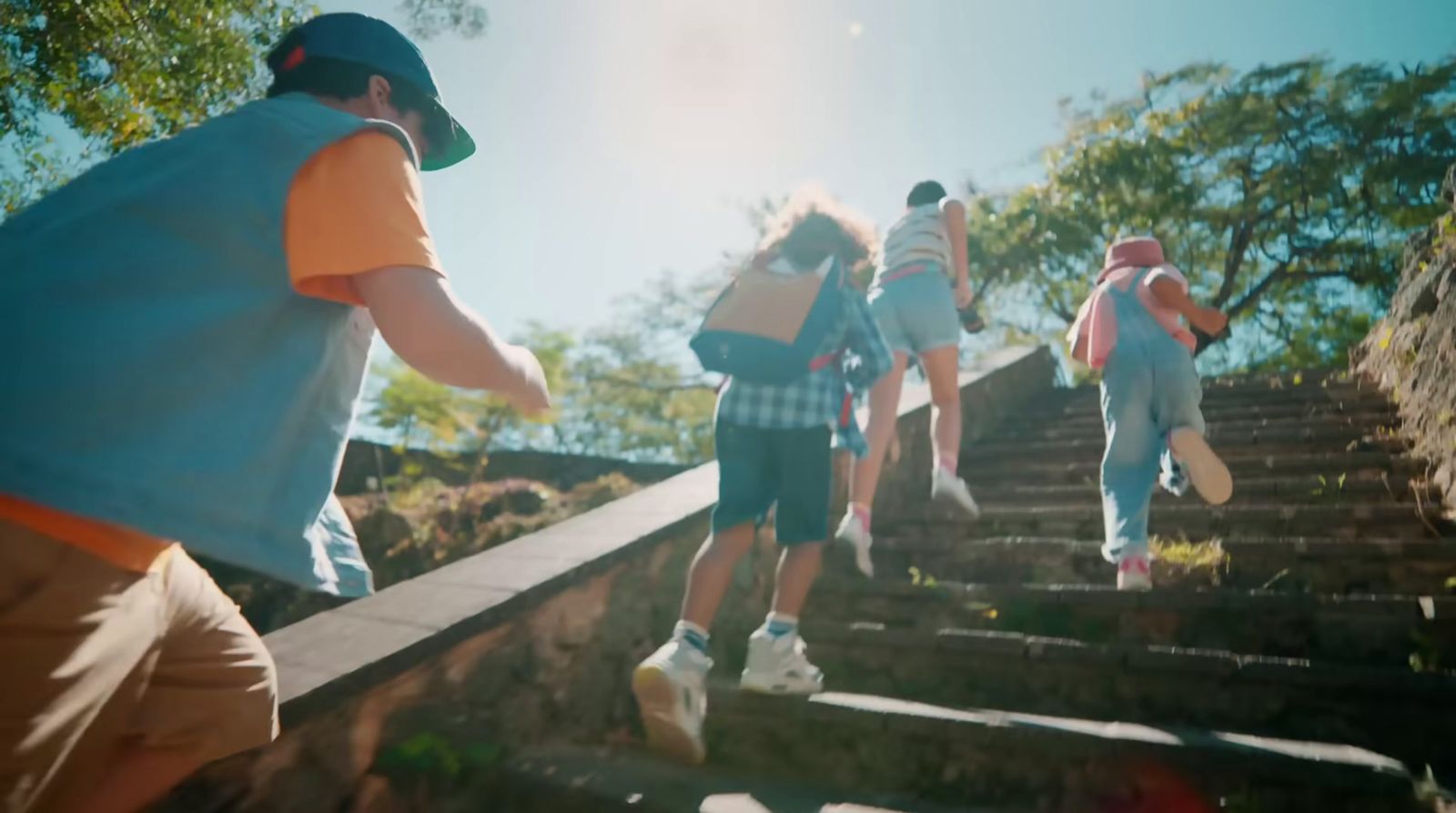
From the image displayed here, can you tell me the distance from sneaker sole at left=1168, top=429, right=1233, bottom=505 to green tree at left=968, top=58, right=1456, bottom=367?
13.9 metres

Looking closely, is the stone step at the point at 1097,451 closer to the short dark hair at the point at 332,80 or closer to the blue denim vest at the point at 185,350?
the short dark hair at the point at 332,80

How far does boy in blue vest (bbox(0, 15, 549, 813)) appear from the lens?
3.34 feet

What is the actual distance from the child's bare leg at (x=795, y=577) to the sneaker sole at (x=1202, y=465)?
156 cm

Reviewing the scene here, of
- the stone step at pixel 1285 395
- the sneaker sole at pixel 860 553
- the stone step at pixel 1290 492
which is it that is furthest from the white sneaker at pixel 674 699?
the stone step at pixel 1285 395

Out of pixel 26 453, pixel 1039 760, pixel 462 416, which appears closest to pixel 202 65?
pixel 462 416

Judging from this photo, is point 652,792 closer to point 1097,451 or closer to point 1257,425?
point 1097,451

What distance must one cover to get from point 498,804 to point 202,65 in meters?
6.62

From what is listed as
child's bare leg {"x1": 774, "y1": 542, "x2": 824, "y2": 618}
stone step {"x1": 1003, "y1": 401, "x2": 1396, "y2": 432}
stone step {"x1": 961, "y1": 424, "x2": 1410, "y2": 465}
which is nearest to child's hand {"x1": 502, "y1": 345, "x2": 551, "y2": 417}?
child's bare leg {"x1": 774, "y1": 542, "x2": 824, "y2": 618}

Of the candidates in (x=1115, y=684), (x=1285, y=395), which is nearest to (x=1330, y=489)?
(x=1115, y=684)

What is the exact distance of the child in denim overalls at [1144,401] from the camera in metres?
3.26

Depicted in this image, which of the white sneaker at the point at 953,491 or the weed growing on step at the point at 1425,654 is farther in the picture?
the white sneaker at the point at 953,491

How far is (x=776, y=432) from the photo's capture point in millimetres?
2898

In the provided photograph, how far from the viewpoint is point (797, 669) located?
2838mm

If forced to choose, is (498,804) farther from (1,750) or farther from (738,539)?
(1,750)
